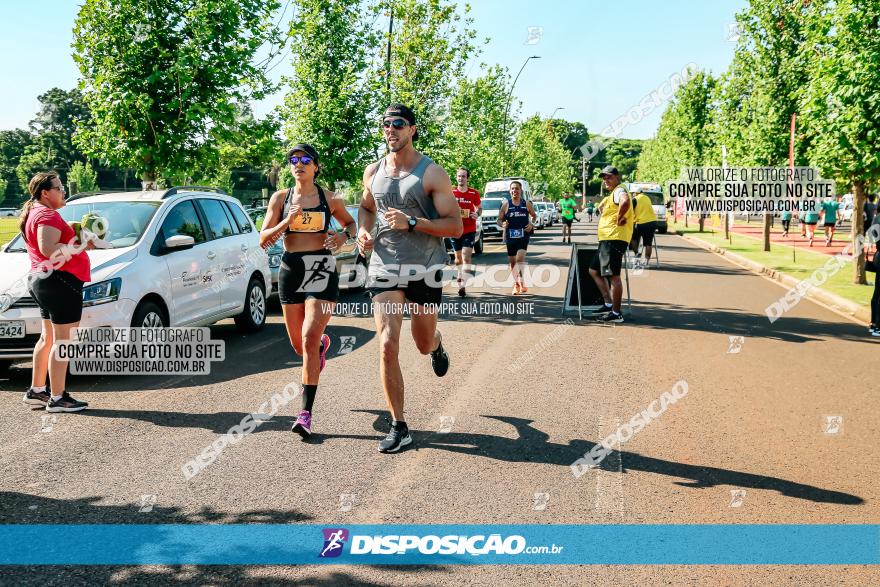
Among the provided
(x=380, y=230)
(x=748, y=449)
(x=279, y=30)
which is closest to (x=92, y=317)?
(x=380, y=230)

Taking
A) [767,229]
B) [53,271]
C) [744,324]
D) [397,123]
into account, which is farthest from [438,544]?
[767,229]

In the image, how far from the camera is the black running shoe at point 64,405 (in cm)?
648

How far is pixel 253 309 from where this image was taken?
34.4 feet

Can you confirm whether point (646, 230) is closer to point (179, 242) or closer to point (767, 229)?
point (767, 229)

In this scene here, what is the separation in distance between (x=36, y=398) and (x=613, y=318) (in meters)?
7.87

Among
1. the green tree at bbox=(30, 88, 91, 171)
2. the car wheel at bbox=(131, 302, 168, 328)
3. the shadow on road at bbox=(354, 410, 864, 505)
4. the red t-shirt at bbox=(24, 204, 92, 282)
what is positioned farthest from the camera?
the green tree at bbox=(30, 88, 91, 171)

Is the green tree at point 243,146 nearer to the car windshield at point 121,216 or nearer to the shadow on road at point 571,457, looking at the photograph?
the car windshield at point 121,216

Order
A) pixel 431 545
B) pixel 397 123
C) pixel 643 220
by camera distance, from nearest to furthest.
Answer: pixel 431 545 → pixel 397 123 → pixel 643 220

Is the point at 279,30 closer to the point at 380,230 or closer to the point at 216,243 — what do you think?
the point at 216,243

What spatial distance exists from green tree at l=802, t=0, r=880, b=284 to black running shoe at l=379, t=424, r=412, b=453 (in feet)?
38.9

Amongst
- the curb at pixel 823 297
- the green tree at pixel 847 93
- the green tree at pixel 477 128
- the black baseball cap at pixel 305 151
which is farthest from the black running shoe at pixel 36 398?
the green tree at pixel 477 128

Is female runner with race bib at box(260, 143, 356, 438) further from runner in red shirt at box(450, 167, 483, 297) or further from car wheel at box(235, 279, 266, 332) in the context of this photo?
runner in red shirt at box(450, 167, 483, 297)

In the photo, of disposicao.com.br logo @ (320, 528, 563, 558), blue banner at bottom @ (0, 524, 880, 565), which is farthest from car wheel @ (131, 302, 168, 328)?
disposicao.com.br logo @ (320, 528, 563, 558)

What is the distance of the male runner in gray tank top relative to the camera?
525 centimetres
